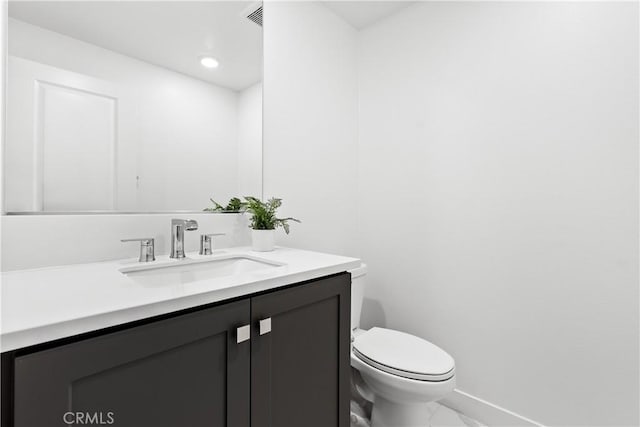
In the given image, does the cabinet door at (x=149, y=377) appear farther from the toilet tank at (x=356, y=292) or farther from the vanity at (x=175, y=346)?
the toilet tank at (x=356, y=292)

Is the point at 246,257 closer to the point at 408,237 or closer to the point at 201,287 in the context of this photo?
the point at 201,287

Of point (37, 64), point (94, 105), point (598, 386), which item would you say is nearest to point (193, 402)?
point (94, 105)

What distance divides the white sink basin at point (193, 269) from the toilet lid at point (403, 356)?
616 millimetres

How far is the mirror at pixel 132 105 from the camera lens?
0.96m

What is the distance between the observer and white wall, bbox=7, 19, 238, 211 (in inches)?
40.3

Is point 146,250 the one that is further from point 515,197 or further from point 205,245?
point 515,197

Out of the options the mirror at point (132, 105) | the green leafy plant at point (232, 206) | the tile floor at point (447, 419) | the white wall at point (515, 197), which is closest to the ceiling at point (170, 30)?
the mirror at point (132, 105)

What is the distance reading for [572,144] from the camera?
129 cm

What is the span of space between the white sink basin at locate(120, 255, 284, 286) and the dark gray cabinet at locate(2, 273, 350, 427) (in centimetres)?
22

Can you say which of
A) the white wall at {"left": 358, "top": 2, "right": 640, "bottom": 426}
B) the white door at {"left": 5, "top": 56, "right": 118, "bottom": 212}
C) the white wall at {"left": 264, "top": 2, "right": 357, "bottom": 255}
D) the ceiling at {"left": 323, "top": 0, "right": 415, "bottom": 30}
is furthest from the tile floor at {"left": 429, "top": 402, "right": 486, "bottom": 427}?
the ceiling at {"left": 323, "top": 0, "right": 415, "bottom": 30}

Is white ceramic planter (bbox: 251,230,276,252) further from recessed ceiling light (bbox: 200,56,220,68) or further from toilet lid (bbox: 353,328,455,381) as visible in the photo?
recessed ceiling light (bbox: 200,56,220,68)

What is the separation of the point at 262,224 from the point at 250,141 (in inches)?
16.8

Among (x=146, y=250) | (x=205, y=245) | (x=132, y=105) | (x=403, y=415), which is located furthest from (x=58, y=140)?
(x=403, y=415)

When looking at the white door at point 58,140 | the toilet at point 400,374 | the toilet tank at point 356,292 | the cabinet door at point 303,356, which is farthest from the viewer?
the toilet tank at point 356,292
